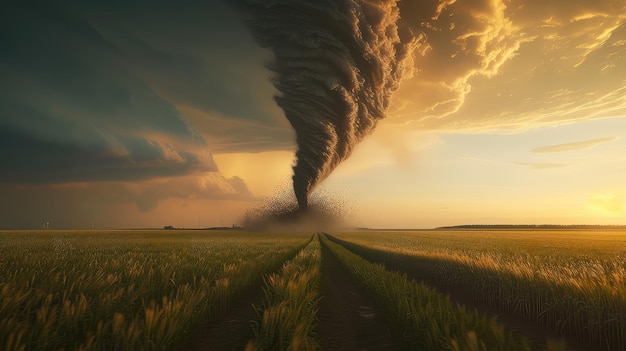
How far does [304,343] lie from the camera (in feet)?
15.6

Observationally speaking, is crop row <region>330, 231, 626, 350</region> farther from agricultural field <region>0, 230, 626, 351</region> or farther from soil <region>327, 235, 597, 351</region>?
soil <region>327, 235, 597, 351</region>

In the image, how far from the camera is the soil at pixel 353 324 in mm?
6207

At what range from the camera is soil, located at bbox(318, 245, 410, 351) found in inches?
244

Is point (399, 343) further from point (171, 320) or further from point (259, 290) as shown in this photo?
point (259, 290)

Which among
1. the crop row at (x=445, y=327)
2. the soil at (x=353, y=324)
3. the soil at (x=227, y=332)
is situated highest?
the crop row at (x=445, y=327)

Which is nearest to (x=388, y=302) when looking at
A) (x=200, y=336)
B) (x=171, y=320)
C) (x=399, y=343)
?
(x=399, y=343)

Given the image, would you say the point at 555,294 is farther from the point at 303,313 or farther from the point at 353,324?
the point at 303,313

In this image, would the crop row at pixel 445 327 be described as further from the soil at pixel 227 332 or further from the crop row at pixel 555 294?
the soil at pixel 227 332

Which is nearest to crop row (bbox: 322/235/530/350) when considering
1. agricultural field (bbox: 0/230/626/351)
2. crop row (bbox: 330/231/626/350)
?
agricultural field (bbox: 0/230/626/351)

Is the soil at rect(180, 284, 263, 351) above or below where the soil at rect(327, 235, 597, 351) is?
above

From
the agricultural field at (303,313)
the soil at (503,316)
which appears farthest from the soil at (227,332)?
the soil at (503,316)

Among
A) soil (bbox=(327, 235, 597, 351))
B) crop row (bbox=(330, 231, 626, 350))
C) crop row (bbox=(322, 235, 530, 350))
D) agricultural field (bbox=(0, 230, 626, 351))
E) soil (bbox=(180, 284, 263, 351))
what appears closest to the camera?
crop row (bbox=(322, 235, 530, 350))

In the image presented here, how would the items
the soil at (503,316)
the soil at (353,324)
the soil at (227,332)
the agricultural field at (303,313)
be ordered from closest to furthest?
A: the agricultural field at (303,313) → the soil at (227,332) → the soil at (353,324) → the soil at (503,316)

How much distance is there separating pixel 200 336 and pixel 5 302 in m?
3.05
